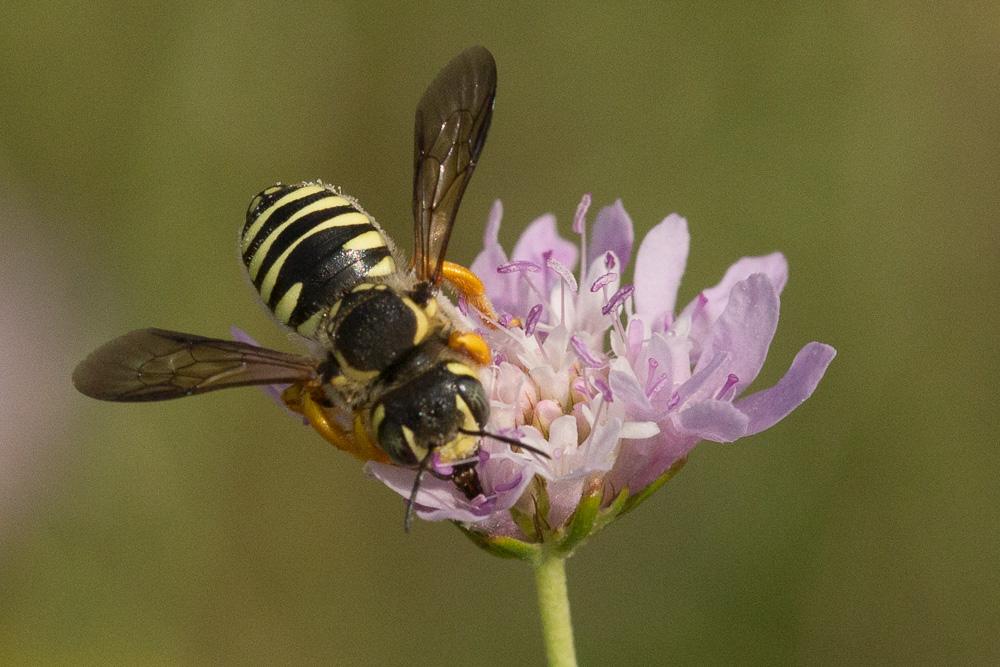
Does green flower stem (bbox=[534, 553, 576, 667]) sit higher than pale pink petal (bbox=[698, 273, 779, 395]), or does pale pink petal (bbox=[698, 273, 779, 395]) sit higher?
pale pink petal (bbox=[698, 273, 779, 395])

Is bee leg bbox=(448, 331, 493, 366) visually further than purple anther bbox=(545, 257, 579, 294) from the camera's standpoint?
No

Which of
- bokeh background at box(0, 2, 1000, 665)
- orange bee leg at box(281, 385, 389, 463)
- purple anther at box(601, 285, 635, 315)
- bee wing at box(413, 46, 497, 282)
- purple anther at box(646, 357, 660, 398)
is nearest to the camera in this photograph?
orange bee leg at box(281, 385, 389, 463)

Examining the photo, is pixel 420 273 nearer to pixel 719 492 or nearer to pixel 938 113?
pixel 719 492

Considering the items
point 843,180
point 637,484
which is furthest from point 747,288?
point 843,180

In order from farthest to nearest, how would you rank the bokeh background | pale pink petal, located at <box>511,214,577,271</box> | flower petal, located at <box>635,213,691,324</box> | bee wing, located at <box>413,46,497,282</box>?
1. the bokeh background
2. pale pink petal, located at <box>511,214,577,271</box>
3. bee wing, located at <box>413,46,497,282</box>
4. flower petal, located at <box>635,213,691,324</box>

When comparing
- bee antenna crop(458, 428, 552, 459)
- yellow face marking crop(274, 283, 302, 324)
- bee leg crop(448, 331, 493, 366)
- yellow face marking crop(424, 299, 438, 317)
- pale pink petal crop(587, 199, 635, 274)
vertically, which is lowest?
bee antenna crop(458, 428, 552, 459)

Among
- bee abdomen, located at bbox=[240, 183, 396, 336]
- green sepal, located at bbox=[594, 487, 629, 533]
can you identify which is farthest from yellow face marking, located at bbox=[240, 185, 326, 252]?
green sepal, located at bbox=[594, 487, 629, 533]

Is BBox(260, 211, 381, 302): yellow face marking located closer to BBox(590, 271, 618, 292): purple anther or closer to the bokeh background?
BBox(590, 271, 618, 292): purple anther

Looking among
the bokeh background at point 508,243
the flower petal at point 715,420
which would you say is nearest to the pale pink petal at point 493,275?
the flower petal at point 715,420

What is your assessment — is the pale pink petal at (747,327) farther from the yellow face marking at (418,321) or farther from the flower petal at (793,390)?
the yellow face marking at (418,321)
